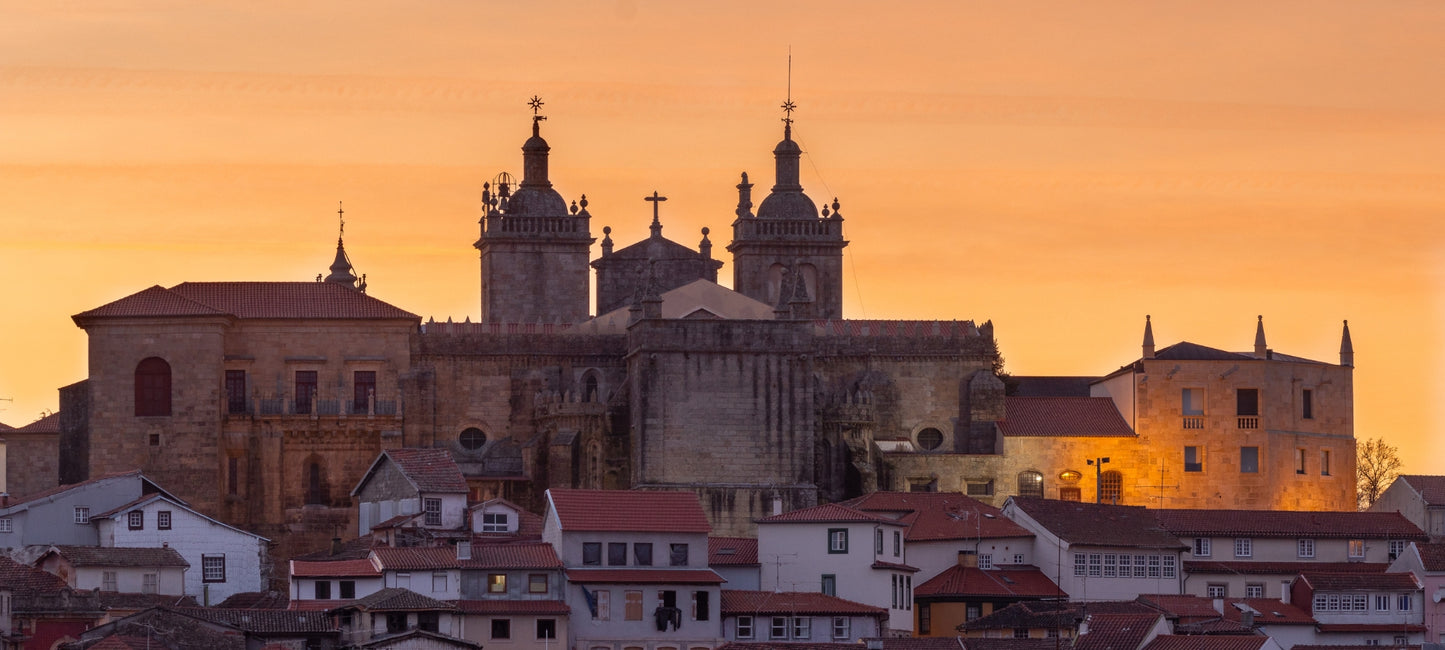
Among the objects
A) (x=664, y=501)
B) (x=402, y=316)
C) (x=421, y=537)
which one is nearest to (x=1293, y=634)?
(x=664, y=501)

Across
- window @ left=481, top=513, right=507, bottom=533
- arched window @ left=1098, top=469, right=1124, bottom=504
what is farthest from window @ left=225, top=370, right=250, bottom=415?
arched window @ left=1098, top=469, right=1124, bottom=504

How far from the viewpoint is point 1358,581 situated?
4166 inches

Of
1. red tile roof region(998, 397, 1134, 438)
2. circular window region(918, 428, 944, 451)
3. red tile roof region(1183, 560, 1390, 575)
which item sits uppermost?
red tile roof region(998, 397, 1134, 438)

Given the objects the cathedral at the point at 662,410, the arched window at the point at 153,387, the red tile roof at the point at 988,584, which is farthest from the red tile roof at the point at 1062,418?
the arched window at the point at 153,387

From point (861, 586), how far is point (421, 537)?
13.8 metres

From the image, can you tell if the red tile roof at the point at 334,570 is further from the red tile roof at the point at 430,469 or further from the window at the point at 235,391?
the window at the point at 235,391

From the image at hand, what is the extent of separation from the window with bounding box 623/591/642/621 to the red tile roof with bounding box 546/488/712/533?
8.78ft

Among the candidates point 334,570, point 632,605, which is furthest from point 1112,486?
point 334,570

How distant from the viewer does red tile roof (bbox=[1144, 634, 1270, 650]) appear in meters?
89.8

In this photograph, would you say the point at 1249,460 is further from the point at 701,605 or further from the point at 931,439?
the point at 701,605

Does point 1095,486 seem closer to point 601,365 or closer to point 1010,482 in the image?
point 1010,482

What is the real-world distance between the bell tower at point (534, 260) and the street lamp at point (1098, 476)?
78.7 feet

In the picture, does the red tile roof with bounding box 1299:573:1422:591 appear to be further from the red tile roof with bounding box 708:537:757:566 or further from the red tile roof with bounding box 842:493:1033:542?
the red tile roof with bounding box 708:537:757:566

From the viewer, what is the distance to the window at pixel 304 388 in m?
121
